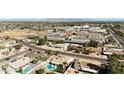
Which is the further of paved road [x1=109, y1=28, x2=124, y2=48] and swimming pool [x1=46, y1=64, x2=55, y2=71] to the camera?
paved road [x1=109, y1=28, x2=124, y2=48]

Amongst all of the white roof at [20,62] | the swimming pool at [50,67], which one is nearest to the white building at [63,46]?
the swimming pool at [50,67]

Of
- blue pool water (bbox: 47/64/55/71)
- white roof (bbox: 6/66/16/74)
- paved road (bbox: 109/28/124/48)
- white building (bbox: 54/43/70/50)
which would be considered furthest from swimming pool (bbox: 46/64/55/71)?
paved road (bbox: 109/28/124/48)

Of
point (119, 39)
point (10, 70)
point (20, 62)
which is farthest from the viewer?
point (119, 39)

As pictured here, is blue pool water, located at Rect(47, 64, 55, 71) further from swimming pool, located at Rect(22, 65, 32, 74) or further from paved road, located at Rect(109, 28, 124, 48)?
paved road, located at Rect(109, 28, 124, 48)

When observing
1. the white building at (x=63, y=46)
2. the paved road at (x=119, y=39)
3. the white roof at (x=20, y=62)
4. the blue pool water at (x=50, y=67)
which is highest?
the paved road at (x=119, y=39)

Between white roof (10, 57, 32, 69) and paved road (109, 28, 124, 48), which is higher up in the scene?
paved road (109, 28, 124, 48)

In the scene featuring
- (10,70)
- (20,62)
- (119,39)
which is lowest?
(10,70)

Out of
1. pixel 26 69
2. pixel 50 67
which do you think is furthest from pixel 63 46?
pixel 26 69

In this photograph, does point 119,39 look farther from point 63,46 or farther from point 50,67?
point 50,67

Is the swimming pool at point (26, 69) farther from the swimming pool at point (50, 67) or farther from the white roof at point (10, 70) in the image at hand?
the swimming pool at point (50, 67)

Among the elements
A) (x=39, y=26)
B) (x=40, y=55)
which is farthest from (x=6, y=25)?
(x=40, y=55)

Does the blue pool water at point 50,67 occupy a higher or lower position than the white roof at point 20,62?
lower
